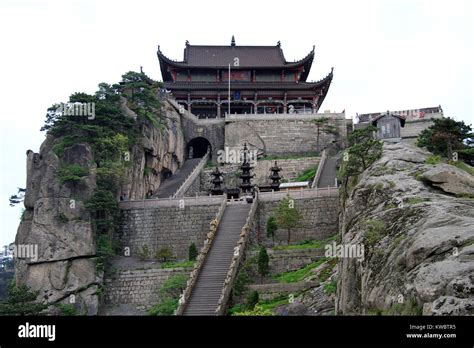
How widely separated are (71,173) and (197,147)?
27.8 m

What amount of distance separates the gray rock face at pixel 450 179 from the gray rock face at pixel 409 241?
0.12ft

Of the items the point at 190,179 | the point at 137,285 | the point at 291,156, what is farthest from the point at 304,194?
the point at 291,156

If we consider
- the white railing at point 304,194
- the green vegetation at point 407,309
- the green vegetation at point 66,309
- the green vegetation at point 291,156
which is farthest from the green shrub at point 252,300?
the green vegetation at point 291,156

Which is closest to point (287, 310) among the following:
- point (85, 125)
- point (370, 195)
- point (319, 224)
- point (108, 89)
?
point (370, 195)

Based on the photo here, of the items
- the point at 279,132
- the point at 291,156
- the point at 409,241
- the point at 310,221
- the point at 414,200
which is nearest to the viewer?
the point at 409,241

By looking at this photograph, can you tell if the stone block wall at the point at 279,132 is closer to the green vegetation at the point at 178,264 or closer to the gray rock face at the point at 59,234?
the gray rock face at the point at 59,234

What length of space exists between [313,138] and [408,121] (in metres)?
9.49

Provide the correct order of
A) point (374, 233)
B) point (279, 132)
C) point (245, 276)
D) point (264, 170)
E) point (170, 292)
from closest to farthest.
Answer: point (374, 233) < point (245, 276) < point (170, 292) < point (264, 170) < point (279, 132)

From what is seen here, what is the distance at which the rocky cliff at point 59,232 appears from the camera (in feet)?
147

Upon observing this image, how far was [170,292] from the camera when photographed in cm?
4312

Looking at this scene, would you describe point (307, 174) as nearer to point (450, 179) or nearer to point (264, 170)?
point (264, 170)

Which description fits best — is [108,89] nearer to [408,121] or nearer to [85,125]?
[85,125]

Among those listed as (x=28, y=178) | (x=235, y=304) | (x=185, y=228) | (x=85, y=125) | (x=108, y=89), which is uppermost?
(x=108, y=89)

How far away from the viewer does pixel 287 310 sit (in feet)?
113
